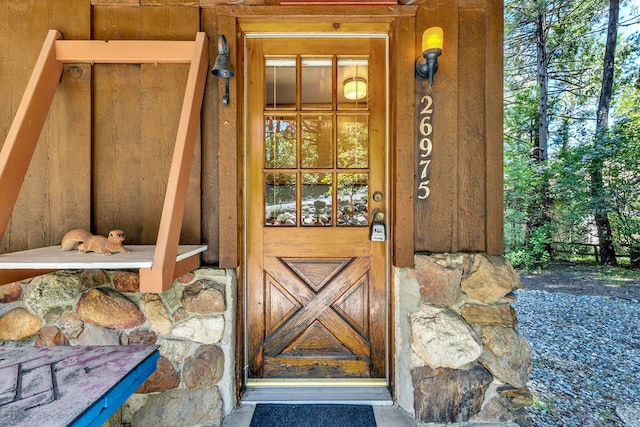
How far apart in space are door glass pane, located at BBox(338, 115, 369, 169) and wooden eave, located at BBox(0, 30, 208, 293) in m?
0.89

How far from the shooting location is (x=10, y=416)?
900 millimetres

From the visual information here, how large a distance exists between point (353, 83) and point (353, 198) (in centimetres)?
78

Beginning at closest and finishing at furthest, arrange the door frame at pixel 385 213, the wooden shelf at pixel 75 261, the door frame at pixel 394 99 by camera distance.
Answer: the wooden shelf at pixel 75 261
the door frame at pixel 394 99
the door frame at pixel 385 213

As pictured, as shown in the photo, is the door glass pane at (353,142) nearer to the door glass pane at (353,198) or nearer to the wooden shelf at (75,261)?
the door glass pane at (353,198)

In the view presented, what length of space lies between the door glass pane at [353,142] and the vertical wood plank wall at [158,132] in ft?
0.92

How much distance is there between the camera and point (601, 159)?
18.4 feet

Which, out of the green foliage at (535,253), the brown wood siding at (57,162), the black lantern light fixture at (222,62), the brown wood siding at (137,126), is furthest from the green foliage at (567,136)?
the brown wood siding at (57,162)

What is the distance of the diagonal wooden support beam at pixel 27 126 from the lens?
132cm

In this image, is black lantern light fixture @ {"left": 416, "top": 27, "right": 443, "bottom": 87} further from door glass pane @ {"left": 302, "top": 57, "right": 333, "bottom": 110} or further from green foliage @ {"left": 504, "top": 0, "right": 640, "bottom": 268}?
green foliage @ {"left": 504, "top": 0, "right": 640, "bottom": 268}

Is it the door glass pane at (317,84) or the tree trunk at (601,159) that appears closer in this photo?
the door glass pane at (317,84)

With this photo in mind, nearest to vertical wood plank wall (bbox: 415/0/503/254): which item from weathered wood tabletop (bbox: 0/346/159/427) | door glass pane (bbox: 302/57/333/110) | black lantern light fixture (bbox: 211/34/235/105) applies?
door glass pane (bbox: 302/57/333/110)

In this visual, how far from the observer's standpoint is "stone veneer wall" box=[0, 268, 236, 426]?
5.00ft

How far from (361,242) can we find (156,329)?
1.34 m

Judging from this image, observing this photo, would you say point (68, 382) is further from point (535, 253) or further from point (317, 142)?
point (535, 253)
